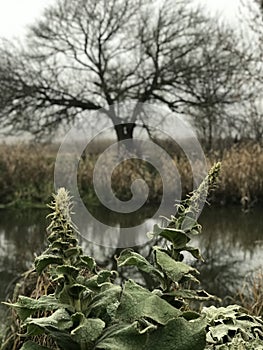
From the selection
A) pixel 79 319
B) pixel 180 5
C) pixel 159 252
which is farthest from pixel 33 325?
pixel 180 5

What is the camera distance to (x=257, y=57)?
10.3 meters

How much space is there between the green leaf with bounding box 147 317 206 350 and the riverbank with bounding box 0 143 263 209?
22.8 ft

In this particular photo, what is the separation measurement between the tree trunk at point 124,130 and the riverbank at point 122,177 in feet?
3.72

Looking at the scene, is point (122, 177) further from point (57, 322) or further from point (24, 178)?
point (57, 322)

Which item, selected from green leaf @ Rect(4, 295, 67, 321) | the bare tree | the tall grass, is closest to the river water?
the tall grass

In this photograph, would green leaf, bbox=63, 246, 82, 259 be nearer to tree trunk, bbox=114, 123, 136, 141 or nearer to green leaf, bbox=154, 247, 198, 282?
green leaf, bbox=154, 247, 198, 282

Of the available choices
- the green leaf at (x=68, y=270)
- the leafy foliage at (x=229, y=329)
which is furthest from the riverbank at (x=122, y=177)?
the green leaf at (x=68, y=270)

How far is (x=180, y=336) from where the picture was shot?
0.72m

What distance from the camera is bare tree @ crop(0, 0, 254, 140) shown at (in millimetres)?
12172

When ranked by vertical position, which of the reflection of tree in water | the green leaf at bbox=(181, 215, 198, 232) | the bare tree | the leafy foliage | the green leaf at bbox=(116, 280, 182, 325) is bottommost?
the reflection of tree in water

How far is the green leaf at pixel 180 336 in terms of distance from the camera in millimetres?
713

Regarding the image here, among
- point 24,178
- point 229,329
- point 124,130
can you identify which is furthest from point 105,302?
point 124,130

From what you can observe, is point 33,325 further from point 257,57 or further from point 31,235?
point 257,57

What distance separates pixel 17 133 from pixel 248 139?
5.18 m
